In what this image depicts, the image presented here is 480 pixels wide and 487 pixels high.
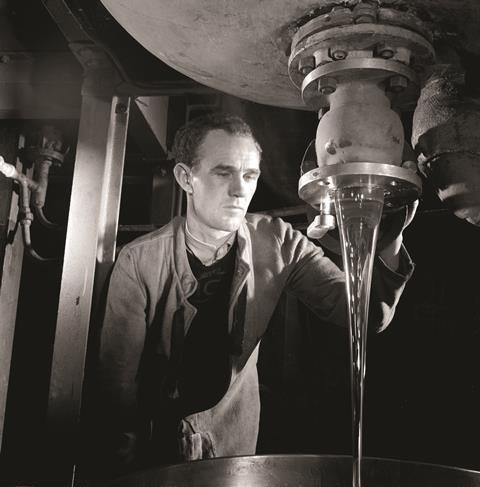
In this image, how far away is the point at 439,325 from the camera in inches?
76.7

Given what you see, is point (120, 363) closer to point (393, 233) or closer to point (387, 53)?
point (393, 233)

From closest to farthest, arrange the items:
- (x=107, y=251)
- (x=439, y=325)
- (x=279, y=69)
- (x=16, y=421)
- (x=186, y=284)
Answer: (x=279, y=69)
(x=107, y=251)
(x=186, y=284)
(x=439, y=325)
(x=16, y=421)

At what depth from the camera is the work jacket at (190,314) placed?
4.33 ft

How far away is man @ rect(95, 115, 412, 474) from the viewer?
1344mm

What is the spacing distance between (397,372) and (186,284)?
3.26 ft

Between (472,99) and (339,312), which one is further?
(339,312)

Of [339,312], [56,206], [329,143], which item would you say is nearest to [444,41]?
[329,143]

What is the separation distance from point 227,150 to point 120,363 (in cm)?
61

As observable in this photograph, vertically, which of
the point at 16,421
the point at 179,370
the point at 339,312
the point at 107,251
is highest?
the point at 107,251

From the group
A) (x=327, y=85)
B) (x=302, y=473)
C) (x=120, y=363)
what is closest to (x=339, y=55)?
(x=327, y=85)

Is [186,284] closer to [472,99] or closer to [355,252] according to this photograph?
[355,252]

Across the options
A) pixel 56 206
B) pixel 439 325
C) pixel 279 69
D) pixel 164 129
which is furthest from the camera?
pixel 56 206

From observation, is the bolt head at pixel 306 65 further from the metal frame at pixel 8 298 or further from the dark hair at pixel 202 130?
the metal frame at pixel 8 298

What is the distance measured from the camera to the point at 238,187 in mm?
1376
